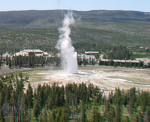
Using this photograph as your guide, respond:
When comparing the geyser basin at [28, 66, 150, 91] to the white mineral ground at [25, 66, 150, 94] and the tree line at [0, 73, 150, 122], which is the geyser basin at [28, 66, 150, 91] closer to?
the white mineral ground at [25, 66, 150, 94]

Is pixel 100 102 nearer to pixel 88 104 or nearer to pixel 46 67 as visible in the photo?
pixel 88 104

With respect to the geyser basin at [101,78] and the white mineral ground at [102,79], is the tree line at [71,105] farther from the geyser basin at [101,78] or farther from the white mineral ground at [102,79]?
the geyser basin at [101,78]

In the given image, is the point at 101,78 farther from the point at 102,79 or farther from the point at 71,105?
the point at 71,105

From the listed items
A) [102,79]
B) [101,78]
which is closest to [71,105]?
[102,79]

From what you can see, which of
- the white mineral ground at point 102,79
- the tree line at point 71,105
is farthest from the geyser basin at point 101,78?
the tree line at point 71,105

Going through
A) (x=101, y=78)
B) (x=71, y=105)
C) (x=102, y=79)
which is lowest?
(x=71, y=105)

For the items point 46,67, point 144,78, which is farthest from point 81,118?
point 46,67

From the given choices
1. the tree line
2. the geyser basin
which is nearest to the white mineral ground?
the geyser basin

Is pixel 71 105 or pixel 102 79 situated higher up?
pixel 102 79
